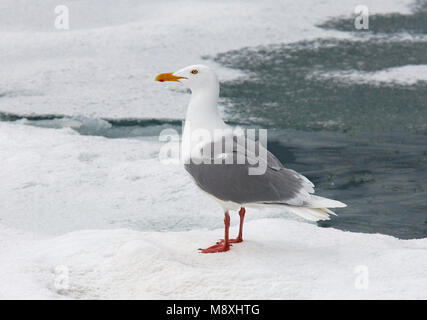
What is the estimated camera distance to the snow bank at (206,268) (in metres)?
3.09

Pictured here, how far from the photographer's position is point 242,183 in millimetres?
3445

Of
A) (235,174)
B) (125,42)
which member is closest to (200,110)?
(235,174)

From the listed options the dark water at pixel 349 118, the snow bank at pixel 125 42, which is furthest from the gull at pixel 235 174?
the snow bank at pixel 125 42

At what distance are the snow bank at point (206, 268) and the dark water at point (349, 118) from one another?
1033 millimetres

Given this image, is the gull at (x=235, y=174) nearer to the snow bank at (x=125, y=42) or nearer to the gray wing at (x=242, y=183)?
the gray wing at (x=242, y=183)

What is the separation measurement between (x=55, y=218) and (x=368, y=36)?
5294 millimetres

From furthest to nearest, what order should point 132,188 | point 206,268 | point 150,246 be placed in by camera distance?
point 132,188 < point 150,246 < point 206,268

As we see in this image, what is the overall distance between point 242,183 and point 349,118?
3.19m

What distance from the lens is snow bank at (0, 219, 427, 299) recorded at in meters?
3.09

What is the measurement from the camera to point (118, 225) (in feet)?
14.7

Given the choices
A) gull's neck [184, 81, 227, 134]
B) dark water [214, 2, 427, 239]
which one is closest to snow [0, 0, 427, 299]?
dark water [214, 2, 427, 239]

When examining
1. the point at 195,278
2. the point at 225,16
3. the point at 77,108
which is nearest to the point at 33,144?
the point at 77,108

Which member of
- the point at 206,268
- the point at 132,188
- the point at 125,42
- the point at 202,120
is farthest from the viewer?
the point at 125,42

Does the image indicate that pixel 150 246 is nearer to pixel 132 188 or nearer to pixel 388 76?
pixel 132 188
